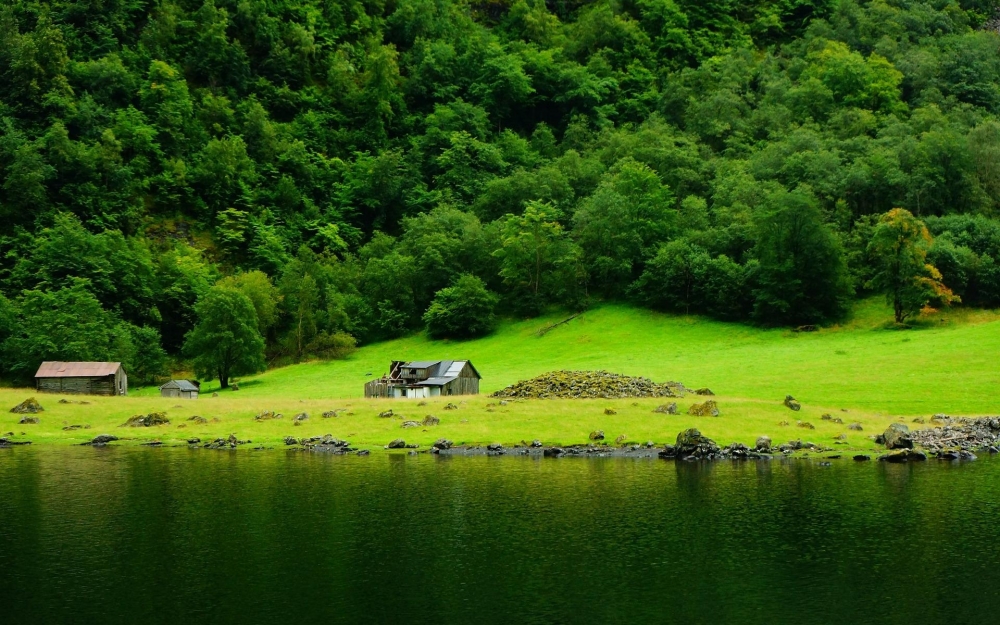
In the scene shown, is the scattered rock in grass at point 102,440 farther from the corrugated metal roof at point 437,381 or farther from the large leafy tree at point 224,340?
the large leafy tree at point 224,340

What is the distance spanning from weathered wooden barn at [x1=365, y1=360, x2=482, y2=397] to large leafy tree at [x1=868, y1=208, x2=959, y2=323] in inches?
2269

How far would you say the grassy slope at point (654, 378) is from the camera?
6956 cm

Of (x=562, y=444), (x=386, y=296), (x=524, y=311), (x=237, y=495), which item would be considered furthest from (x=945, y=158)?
(x=237, y=495)

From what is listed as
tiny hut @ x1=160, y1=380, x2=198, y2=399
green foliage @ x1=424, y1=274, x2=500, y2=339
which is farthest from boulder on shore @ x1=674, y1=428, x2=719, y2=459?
green foliage @ x1=424, y1=274, x2=500, y2=339

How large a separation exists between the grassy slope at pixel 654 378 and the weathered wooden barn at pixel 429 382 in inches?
88.0

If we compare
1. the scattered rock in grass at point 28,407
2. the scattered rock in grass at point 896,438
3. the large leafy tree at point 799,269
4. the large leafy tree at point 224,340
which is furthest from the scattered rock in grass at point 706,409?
the large leafy tree at point 224,340

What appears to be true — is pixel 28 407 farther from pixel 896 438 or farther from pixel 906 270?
pixel 906 270

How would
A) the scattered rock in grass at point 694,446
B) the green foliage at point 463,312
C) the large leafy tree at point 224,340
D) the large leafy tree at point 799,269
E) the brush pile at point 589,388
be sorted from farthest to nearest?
the green foliage at point 463,312
the large leafy tree at point 799,269
the large leafy tree at point 224,340
the brush pile at point 589,388
the scattered rock in grass at point 694,446

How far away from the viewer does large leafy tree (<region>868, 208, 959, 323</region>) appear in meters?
110

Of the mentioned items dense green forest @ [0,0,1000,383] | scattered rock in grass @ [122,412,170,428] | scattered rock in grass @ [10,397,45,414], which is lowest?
scattered rock in grass @ [122,412,170,428]

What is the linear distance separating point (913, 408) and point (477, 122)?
454 ft

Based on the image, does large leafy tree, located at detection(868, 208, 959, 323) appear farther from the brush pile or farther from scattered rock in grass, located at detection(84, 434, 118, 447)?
scattered rock in grass, located at detection(84, 434, 118, 447)

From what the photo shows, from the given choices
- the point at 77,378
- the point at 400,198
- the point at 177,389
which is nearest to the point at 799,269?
the point at 177,389

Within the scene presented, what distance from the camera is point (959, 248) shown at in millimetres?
114438
